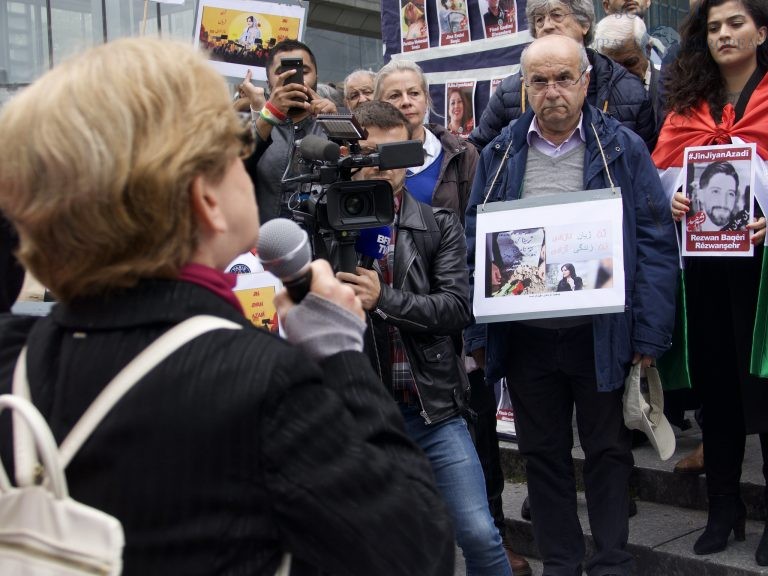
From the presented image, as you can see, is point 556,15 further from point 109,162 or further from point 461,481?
point 109,162

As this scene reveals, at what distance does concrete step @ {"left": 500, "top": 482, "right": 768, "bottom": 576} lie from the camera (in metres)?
4.04

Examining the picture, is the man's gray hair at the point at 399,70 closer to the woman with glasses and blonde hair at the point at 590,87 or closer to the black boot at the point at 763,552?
the woman with glasses and blonde hair at the point at 590,87

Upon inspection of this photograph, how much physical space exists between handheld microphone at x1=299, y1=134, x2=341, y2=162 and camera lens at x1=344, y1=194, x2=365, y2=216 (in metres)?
0.13

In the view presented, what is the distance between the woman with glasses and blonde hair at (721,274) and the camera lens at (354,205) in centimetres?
158

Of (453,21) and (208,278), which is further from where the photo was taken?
(453,21)

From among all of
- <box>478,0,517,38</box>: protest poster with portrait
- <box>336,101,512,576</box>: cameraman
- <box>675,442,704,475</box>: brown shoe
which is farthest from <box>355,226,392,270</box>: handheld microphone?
<box>478,0,517,38</box>: protest poster with portrait

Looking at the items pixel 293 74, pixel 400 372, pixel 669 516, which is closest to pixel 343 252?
pixel 400 372

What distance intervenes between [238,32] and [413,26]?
147 cm

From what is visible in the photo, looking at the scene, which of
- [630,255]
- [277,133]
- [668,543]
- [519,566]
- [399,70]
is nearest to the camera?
[630,255]

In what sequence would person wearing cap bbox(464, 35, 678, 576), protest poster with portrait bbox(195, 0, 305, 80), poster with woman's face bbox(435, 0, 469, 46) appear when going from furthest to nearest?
poster with woman's face bbox(435, 0, 469, 46) → protest poster with portrait bbox(195, 0, 305, 80) → person wearing cap bbox(464, 35, 678, 576)

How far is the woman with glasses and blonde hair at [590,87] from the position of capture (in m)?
4.68

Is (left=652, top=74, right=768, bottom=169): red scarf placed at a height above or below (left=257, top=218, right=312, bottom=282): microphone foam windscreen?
above

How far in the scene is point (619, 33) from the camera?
507 centimetres

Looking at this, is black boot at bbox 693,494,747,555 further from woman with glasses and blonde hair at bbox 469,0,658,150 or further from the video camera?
the video camera
